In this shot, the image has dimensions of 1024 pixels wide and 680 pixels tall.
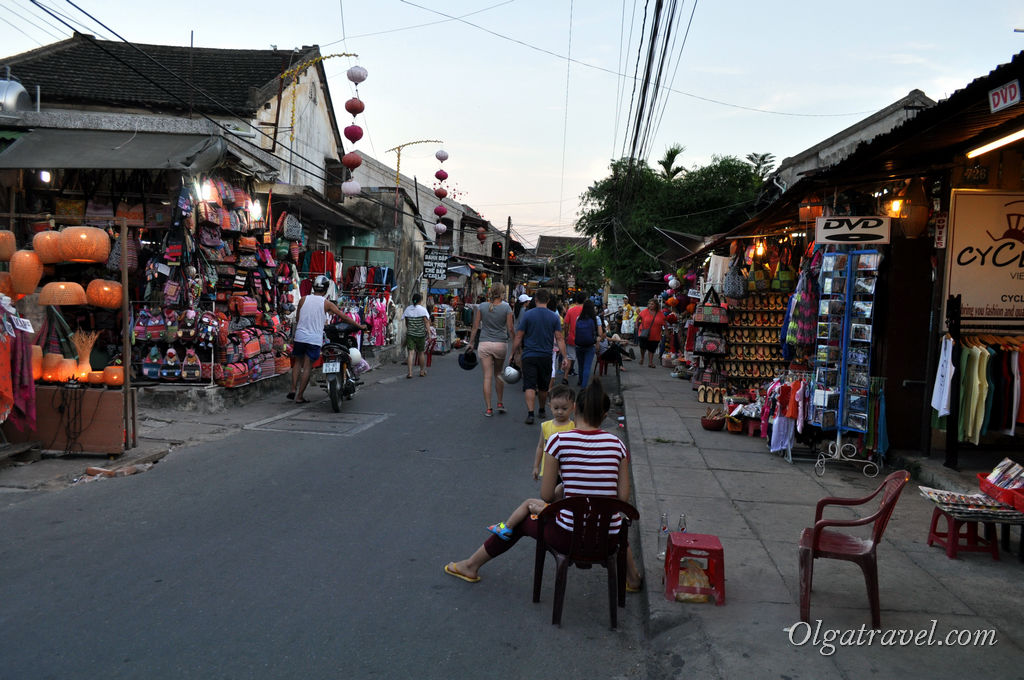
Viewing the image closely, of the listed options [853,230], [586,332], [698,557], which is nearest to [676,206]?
[586,332]

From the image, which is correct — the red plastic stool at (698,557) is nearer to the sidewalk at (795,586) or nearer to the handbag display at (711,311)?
the sidewalk at (795,586)

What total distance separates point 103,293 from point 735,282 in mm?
9337

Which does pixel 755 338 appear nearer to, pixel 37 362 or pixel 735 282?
pixel 735 282

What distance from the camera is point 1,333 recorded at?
6914 mm

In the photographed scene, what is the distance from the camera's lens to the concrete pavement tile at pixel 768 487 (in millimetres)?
6863

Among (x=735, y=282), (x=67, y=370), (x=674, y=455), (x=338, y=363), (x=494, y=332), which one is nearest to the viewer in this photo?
(x=67, y=370)

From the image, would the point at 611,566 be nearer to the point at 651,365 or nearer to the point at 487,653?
the point at 487,653

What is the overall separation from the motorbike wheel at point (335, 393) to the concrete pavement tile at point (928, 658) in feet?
27.2

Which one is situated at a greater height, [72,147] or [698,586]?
[72,147]

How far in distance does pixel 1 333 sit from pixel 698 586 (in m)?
6.49

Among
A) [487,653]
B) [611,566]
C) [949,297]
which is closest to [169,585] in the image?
[487,653]

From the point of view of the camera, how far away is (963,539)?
5.42 meters

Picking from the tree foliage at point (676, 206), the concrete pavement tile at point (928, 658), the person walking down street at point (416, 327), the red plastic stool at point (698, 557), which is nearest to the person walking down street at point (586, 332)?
the person walking down street at point (416, 327)

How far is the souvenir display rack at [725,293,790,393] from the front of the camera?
42.4 ft
